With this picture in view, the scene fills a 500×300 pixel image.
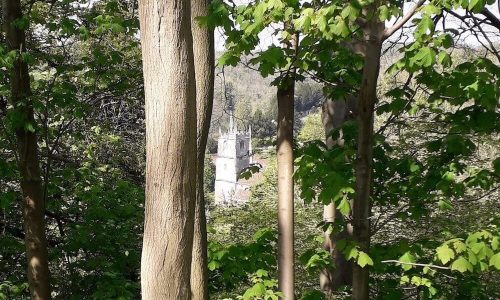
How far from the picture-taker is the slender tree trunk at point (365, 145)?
10.6 feet

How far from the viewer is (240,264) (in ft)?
14.9

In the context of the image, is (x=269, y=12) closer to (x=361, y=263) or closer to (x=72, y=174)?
(x=361, y=263)

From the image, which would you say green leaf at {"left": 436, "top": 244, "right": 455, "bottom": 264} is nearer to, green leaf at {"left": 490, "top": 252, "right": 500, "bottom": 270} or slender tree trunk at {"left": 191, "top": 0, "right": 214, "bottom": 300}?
green leaf at {"left": 490, "top": 252, "right": 500, "bottom": 270}

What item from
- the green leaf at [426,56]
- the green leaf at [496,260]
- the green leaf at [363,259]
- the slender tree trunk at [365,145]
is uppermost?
the green leaf at [426,56]

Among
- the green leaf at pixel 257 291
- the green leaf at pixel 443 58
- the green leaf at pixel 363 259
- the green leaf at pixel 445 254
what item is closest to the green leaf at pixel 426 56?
the green leaf at pixel 443 58

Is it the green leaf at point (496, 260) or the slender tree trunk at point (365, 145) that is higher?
the slender tree trunk at point (365, 145)

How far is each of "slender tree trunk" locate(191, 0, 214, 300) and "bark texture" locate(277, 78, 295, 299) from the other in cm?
69

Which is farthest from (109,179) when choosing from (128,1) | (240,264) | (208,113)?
(208,113)

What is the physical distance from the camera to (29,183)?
5090 millimetres

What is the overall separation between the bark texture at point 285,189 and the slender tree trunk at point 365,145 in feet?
2.32

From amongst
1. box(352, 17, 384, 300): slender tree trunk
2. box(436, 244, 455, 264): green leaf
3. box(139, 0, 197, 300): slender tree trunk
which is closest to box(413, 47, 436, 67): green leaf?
box(352, 17, 384, 300): slender tree trunk

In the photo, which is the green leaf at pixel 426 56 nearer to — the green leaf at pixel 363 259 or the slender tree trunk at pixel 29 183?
the green leaf at pixel 363 259

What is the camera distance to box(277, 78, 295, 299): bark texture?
4.12 m

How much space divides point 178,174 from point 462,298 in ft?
10.4
